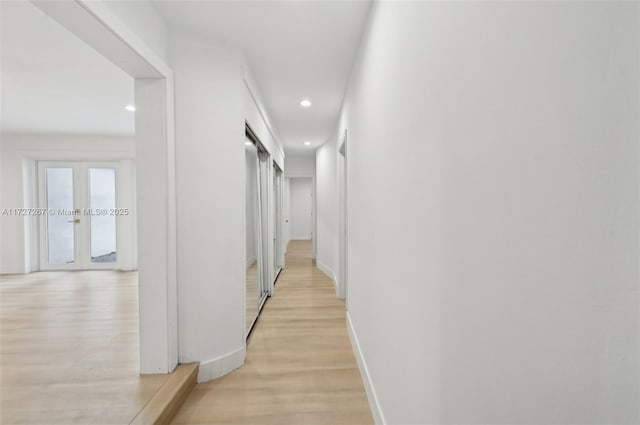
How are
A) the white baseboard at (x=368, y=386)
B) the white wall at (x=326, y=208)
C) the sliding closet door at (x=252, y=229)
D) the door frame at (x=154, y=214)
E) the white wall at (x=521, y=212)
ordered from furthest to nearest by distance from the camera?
the white wall at (x=326, y=208)
the sliding closet door at (x=252, y=229)
the door frame at (x=154, y=214)
the white baseboard at (x=368, y=386)
the white wall at (x=521, y=212)

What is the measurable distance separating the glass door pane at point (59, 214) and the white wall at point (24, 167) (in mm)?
246

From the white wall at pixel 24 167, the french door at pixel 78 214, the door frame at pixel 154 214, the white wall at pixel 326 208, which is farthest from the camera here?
the french door at pixel 78 214

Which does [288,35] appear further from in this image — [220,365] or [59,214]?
[59,214]

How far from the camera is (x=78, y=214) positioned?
213 inches

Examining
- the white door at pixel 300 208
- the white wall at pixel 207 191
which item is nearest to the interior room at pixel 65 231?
the white wall at pixel 207 191

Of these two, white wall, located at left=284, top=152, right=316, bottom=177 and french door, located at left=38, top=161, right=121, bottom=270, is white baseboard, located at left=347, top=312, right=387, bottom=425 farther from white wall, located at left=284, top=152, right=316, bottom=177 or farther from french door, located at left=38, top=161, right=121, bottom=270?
french door, located at left=38, top=161, right=121, bottom=270

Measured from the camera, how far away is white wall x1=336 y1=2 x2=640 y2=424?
1.24ft

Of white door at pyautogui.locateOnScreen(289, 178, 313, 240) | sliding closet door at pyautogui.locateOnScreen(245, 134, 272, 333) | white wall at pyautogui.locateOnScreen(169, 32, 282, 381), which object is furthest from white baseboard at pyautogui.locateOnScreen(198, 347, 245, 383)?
white door at pyautogui.locateOnScreen(289, 178, 313, 240)

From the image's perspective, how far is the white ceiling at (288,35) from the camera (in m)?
1.85

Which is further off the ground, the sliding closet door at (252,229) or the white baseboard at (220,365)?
the sliding closet door at (252,229)

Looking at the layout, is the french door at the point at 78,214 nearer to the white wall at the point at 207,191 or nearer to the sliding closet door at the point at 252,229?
the sliding closet door at the point at 252,229

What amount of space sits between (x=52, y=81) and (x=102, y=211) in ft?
10.8

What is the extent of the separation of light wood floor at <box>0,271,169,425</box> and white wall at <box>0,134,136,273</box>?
61.8 inches

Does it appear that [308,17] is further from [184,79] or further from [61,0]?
[61,0]
